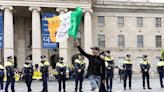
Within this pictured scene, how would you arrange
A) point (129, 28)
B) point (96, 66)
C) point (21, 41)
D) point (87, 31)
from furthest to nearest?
point (129, 28) → point (21, 41) → point (87, 31) → point (96, 66)

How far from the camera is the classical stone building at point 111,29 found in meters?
53.0

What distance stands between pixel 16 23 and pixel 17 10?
120 inches

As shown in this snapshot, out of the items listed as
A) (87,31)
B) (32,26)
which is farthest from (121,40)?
(32,26)

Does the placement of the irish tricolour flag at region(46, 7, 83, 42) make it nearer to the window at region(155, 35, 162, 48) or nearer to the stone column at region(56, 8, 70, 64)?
the stone column at region(56, 8, 70, 64)

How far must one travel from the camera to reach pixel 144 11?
59719 mm

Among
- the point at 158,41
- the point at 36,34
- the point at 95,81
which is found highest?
the point at 36,34

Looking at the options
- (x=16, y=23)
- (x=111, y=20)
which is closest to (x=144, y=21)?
(x=111, y=20)

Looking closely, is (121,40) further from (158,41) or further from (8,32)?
(8,32)

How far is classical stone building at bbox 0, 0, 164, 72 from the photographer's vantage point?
53.0 meters

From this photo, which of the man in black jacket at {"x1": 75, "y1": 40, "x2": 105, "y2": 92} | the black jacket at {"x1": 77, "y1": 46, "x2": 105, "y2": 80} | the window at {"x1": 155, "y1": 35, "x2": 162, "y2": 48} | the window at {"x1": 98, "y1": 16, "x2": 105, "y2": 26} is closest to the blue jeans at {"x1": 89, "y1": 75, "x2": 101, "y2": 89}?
the man in black jacket at {"x1": 75, "y1": 40, "x2": 105, "y2": 92}

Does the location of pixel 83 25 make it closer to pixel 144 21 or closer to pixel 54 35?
pixel 144 21

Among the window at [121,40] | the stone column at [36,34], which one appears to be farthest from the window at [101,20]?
the stone column at [36,34]

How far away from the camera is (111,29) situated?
192ft

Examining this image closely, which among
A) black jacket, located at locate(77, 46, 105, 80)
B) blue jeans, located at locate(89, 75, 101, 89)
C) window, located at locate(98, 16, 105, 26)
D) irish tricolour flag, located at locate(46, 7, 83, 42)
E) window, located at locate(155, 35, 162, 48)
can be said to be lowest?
blue jeans, located at locate(89, 75, 101, 89)
